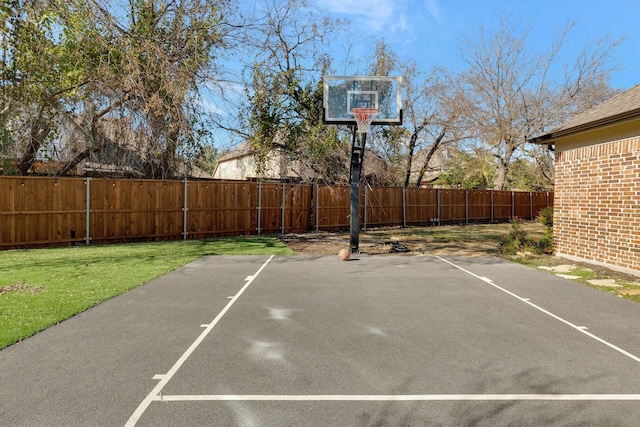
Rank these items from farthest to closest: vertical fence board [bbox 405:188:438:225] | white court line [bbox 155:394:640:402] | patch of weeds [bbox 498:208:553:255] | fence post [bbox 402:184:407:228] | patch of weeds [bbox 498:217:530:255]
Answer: vertical fence board [bbox 405:188:438:225]
fence post [bbox 402:184:407:228]
patch of weeds [bbox 498:217:530:255]
patch of weeds [bbox 498:208:553:255]
white court line [bbox 155:394:640:402]

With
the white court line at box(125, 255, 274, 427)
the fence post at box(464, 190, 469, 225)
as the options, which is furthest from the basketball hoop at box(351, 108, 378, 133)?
the fence post at box(464, 190, 469, 225)

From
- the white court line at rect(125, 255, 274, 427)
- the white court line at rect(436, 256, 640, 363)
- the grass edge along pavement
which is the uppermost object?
the grass edge along pavement

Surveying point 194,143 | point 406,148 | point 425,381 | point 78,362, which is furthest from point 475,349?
point 406,148

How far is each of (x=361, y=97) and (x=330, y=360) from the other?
10.7 meters

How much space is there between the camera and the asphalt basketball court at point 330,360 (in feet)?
A: 10.9

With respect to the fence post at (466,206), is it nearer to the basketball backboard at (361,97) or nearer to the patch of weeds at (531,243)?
the patch of weeds at (531,243)

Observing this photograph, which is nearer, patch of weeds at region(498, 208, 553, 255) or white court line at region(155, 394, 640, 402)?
white court line at region(155, 394, 640, 402)

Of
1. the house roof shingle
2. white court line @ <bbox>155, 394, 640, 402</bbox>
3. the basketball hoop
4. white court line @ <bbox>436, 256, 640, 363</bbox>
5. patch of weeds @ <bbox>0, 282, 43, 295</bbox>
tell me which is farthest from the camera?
the basketball hoop

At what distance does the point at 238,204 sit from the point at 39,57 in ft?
27.0

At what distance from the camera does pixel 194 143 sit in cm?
1581

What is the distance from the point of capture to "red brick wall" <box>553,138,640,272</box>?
9641 mm

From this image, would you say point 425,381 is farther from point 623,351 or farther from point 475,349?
point 623,351

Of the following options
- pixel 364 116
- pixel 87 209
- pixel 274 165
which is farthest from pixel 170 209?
pixel 364 116

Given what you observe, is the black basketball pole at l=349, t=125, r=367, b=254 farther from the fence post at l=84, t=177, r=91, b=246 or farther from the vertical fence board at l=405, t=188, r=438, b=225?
the vertical fence board at l=405, t=188, r=438, b=225
